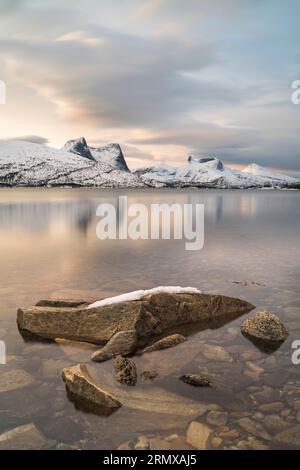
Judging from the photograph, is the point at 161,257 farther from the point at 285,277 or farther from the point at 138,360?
the point at 138,360

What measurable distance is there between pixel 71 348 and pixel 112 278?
377 inches

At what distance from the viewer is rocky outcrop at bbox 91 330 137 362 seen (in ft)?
32.7

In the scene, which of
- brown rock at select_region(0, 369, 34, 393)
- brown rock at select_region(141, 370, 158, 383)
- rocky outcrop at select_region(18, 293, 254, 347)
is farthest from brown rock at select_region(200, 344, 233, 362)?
brown rock at select_region(0, 369, 34, 393)

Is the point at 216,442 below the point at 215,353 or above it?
below

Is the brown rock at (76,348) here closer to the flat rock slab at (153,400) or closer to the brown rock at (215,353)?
the flat rock slab at (153,400)

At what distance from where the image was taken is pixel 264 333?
1143cm

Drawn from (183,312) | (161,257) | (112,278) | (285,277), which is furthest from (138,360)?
(161,257)

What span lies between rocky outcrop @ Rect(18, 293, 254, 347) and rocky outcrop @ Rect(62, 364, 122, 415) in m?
2.47

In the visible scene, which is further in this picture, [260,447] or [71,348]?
[71,348]

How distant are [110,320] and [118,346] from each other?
104cm

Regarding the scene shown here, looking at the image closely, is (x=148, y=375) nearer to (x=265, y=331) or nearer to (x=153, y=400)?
(x=153, y=400)

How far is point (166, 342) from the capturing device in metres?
10.9

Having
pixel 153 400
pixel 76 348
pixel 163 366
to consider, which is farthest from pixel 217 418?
pixel 76 348

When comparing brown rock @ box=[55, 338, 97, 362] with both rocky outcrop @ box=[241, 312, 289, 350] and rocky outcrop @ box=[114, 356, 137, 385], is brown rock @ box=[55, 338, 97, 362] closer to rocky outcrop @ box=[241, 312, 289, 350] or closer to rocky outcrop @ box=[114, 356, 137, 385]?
rocky outcrop @ box=[114, 356, 137, 385]
